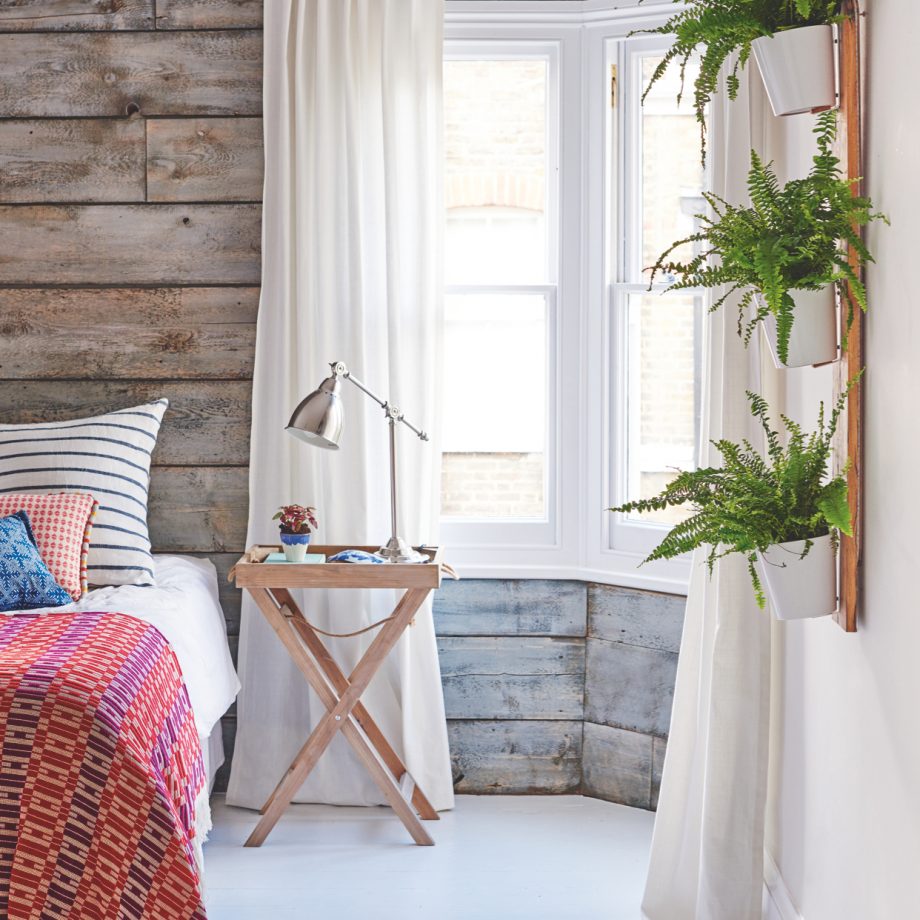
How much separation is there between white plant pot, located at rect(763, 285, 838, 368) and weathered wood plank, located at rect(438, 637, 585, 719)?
65.9 inches

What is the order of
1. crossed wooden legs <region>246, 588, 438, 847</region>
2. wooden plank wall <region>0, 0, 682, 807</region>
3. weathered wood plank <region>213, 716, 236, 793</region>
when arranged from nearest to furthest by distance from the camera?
1. crossed wooden legs <region>246, 588, 438, 847</region>
2. wooden plank wall <region>0, 0, 682, 807</region>
3. weathered wood plank <region>213, 716, 236, 793</region>

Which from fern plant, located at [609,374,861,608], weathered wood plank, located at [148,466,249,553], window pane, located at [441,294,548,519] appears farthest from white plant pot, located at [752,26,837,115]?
weathered wood plank, located at [148,466,249,553]

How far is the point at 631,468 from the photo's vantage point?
3.14 m

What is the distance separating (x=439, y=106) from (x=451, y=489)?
3.72 ft

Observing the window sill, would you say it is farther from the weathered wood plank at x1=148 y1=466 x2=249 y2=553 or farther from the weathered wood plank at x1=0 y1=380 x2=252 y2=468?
the weathered wood plank at x1=0 y1=380 x2=252 y2=468

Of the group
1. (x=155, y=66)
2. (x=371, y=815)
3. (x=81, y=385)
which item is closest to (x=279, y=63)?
(x=155, y=66)

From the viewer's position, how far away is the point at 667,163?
10.0 ft

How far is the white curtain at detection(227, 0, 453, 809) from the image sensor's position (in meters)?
2.98

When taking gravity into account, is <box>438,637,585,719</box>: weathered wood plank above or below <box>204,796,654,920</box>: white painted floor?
above

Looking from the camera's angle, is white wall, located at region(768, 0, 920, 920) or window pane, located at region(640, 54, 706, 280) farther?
window pane, located at region(640, 54, 706, 280)

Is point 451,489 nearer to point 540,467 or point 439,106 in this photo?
point 540,467

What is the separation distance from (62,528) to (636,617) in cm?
162

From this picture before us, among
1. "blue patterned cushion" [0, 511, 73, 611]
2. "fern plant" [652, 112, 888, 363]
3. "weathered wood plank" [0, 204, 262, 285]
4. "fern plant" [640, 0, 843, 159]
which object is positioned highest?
"fern plant" [640, 0, 843, 159]

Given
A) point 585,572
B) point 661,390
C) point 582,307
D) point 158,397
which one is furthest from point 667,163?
point 158,397
